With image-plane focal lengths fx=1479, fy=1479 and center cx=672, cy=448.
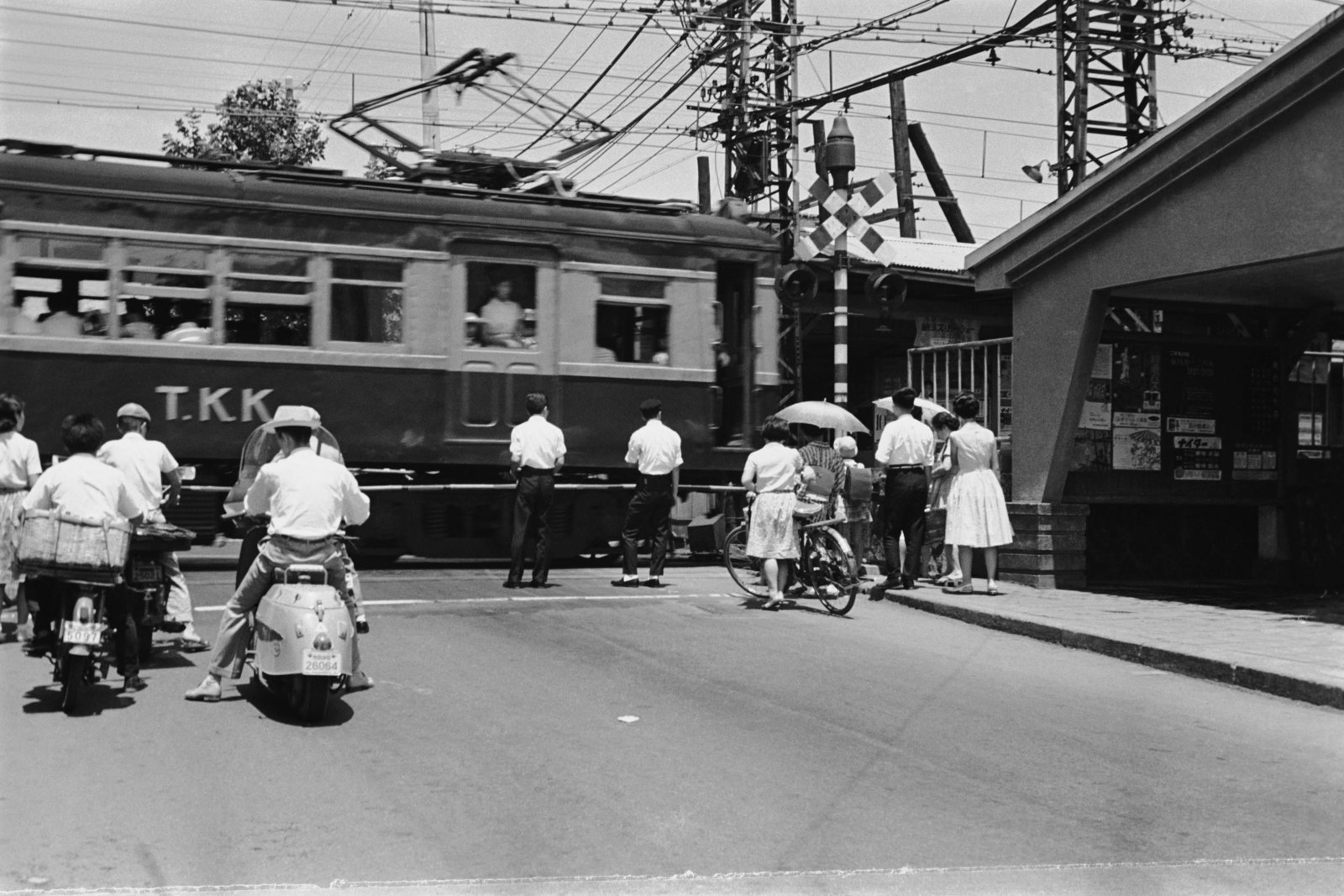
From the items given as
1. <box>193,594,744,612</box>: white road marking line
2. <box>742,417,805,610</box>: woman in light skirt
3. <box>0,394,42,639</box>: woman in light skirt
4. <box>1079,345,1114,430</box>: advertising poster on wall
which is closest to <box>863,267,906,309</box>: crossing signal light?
<box>1079,345,1114,430</box>: advertising poster on wall

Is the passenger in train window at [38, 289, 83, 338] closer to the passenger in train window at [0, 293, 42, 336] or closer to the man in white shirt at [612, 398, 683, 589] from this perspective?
the passenger in train window at [0, 293, 42, 336]

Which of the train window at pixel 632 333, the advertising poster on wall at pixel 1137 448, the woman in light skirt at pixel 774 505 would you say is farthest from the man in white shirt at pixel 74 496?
the advertising poster on wall at pixel 1137 448

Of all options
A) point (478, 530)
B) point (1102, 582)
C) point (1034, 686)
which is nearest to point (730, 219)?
point (478, 530)

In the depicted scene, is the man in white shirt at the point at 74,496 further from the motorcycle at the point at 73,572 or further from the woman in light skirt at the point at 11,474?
the woman in light skirt at the point at 11,474

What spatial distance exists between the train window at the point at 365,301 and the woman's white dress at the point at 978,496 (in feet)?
18.8

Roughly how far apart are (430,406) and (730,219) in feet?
13.9

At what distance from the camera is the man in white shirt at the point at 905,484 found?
44.8 feet

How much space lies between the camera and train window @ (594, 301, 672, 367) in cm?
1588

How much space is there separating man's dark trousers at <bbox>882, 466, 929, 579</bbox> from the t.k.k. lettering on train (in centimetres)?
602

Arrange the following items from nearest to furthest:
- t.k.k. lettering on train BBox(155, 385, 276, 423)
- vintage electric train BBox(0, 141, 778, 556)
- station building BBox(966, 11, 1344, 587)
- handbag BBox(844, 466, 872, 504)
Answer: station building BBox(966, 11, 1344, 587) < vintage electric train BBox(0, 141, 778, 556) < t.k.k. lettering on train BBox(155, 385, 276, 423) < handbag BBox(844, 466, 872, 504)

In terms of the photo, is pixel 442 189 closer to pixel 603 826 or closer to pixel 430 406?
pixel 430 406

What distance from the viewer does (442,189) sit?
1545 centimetres

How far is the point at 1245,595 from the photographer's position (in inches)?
563

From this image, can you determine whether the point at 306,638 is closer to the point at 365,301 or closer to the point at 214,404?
the point at 214,404
